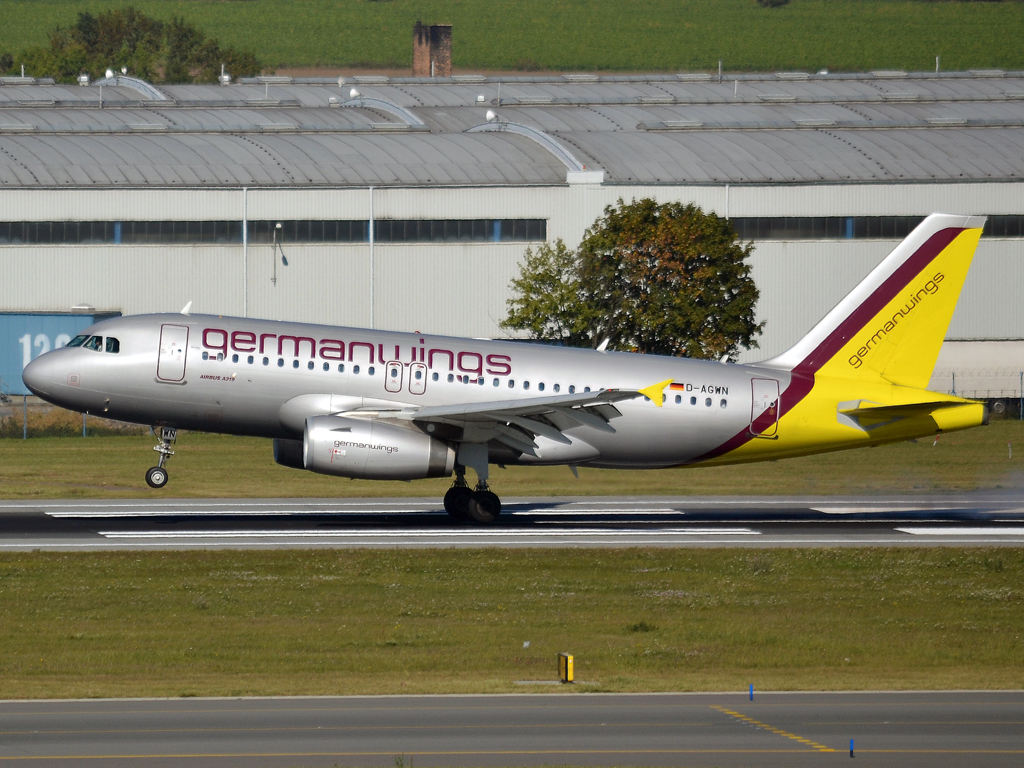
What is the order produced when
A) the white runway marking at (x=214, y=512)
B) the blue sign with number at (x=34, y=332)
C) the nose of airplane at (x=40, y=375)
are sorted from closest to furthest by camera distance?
the nose of airplane at (x=40, y=375) < the white runway marking at (x=214, y=512) < the blue sign with number at (x=34, y=332)

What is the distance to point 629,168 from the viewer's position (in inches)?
3295

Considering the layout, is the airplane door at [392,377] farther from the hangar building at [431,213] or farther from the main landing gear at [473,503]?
the hangar building at [431,213]

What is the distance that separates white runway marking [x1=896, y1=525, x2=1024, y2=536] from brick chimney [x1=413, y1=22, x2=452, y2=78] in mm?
141368

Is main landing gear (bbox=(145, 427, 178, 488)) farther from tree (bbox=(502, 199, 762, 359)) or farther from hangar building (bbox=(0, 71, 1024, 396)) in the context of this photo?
hangar building (bbox=(0, 71, 1024, 396))

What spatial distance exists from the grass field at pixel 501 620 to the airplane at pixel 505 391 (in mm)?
4461

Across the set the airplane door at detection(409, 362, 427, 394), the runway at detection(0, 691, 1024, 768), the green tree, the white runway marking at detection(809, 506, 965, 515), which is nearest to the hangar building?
the green tree

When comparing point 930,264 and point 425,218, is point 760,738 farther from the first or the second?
point 425,218

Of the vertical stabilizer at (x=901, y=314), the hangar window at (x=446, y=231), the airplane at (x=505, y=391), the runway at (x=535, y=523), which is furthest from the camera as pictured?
the hangar window at (x=446, y=231)

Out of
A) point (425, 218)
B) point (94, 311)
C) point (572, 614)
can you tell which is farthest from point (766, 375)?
point (94, 311)

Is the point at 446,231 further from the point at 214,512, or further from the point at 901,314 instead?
the point at 901,314

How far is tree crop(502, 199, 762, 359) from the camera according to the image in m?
68.5

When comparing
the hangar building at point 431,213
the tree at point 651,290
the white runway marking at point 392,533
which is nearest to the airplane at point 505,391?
the white runway marking at point 392,533

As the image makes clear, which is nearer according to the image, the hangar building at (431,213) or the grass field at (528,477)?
the grass field at (528,477)

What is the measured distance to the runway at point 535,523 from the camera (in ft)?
121
